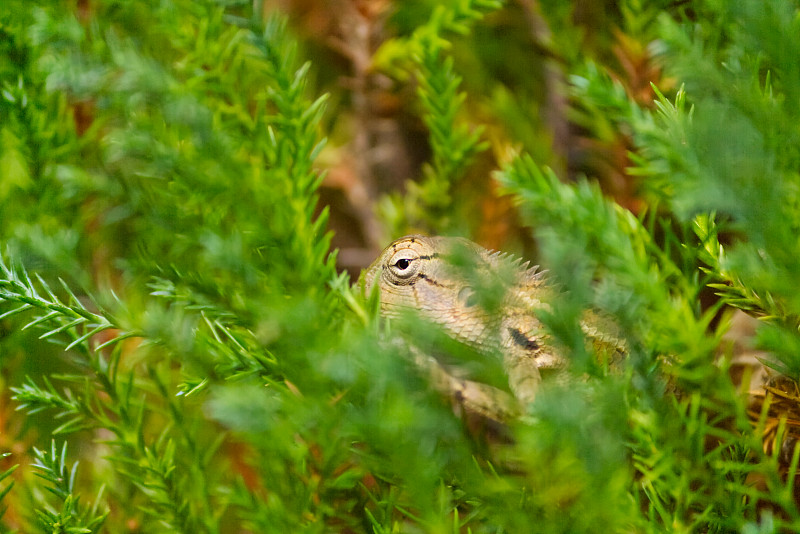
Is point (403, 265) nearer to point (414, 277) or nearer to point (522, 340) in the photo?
point (414, 277)

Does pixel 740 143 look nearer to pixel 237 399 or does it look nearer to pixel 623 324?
pixel 623 324

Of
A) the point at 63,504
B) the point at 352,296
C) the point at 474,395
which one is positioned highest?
the point at 352,296

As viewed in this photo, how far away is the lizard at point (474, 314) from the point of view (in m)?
0.62

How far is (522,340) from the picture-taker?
2.20 ft

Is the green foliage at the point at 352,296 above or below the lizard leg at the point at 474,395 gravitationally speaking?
above

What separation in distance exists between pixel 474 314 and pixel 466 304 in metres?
0.01

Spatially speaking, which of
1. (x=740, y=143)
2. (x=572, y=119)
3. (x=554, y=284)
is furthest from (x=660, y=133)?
(x=572, y=119)

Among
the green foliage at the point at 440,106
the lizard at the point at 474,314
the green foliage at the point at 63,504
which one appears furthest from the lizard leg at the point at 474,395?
the green foliage at the point at 63,504

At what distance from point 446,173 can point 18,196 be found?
445mm

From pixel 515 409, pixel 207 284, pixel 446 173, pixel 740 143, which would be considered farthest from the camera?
pixel 446 173

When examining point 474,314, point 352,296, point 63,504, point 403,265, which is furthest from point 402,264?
point 63,504

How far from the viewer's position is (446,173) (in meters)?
0.67

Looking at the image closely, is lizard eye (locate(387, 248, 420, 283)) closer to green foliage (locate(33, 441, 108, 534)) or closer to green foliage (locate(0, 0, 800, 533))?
green foliage (locate(0, 0, 800, 533))

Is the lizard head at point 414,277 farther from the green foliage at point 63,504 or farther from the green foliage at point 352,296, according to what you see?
the green foliage at point 63,504
